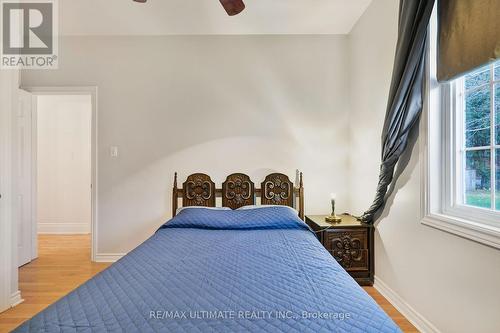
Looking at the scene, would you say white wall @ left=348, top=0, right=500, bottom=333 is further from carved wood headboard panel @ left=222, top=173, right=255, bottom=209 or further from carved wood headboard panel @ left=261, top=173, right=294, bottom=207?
carved wood headboard panel @ left=222, top=173, right=255, bottom=209

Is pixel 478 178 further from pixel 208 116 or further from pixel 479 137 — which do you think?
pixel 208 116

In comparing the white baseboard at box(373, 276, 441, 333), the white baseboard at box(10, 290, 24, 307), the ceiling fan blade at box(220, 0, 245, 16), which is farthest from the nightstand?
the white baseboard at box(10, 290, 24, 307)

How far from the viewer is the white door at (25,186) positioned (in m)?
3.23

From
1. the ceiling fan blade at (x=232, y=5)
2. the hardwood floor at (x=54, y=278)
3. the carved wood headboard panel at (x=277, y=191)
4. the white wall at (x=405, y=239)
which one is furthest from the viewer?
the carved wood headboard panel at (x=277, y=191)

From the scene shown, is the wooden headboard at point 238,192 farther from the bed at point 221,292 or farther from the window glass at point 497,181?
the window glass at point 497,181

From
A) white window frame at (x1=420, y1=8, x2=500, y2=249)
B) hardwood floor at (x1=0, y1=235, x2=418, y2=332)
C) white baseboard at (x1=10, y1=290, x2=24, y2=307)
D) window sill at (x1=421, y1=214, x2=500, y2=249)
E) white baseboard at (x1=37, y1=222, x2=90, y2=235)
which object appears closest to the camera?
window sill at (x1=421, y1=214, x2=500, y2=249)

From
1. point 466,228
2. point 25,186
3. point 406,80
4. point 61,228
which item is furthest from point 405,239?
point 61,228

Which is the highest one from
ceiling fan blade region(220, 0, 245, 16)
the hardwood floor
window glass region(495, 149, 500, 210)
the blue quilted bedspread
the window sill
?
ceiling fan blade region(220, 0, 245, 16)

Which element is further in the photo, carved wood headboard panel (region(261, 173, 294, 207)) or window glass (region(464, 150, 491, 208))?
carved wood headboard panel (region(261, 173, 294, 207))

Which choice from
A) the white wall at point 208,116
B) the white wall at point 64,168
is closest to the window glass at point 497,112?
the white wall at point 208,116

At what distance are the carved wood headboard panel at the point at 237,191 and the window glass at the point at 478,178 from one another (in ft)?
6.17

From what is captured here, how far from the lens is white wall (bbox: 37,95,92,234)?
457cm

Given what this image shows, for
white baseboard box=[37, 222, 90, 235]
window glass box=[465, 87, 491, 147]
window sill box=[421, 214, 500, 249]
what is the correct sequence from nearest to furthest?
window sill box=[421, 214, 500, 249] < window glass box=[465, 87, 491, 147] < white baseboard box=[37, 222, 90, 235]

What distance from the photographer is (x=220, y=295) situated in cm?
117
